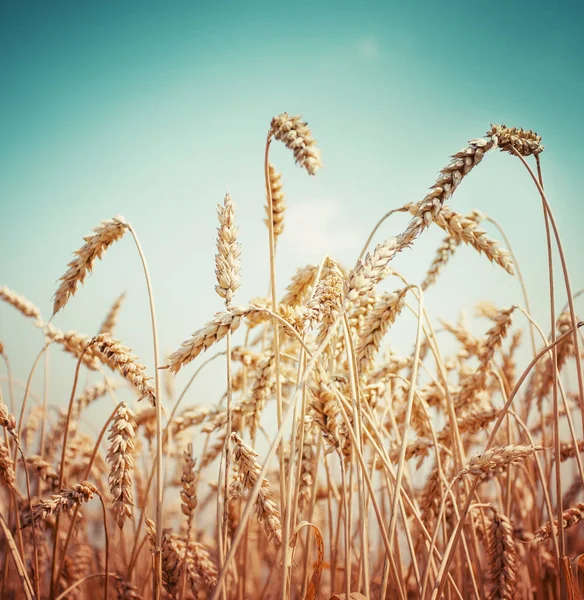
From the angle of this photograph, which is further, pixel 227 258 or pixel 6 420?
pixel 6 420

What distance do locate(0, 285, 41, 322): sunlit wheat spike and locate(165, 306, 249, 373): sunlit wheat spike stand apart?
4.83ft

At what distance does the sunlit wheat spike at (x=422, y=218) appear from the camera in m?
0.86

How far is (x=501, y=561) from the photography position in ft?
4.42

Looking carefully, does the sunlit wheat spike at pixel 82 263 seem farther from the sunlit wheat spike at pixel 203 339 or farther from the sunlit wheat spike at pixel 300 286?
the sunlit wheat spike at pixel 300 286

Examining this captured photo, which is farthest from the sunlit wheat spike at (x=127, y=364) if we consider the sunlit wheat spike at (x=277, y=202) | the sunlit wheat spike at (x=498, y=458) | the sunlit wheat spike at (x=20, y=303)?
the sunlit wheat spike at (x=20, y=303)

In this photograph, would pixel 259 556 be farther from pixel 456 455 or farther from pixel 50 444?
pixel 456 455

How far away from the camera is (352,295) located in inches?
32.4

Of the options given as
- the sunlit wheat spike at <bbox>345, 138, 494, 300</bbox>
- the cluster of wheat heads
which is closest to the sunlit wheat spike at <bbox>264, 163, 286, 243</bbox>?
the cluster of wheat heads

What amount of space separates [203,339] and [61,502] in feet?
2.40

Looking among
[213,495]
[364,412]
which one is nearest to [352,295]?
[364,412]

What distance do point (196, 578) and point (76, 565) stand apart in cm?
107

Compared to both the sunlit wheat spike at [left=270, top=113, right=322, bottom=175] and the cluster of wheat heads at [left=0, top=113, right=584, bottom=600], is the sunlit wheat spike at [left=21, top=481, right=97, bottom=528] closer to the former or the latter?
the cluster of wheat heads at [left=0, top=113, right=584, bottom=600]

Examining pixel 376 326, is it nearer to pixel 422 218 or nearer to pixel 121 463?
pixel 422 218

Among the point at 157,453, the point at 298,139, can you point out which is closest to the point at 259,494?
the point at 157,453
